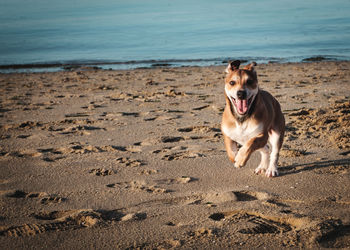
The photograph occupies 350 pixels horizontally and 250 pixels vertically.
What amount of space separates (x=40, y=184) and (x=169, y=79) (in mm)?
8464

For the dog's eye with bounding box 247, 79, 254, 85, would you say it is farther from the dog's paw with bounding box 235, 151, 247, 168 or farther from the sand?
the sand

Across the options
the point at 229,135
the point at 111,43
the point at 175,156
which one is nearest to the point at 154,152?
the point at 175,156

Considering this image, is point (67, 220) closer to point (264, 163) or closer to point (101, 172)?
point (101, 172)

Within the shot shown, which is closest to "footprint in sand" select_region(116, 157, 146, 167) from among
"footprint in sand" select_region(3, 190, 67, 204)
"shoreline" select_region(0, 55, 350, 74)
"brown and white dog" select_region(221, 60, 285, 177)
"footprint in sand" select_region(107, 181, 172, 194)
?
"footprint in sand" select_region(107, 181, 172, 194)

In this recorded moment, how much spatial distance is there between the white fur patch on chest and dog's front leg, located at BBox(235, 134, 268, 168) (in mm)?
60

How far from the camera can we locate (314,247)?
2.96 meters

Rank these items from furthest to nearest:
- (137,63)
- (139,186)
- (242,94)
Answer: (137,63) < (139,186) < (242,94)

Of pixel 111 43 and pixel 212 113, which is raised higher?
pixel 111 43

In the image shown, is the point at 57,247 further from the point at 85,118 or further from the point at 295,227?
the point at 85,118

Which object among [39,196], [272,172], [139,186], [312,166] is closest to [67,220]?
[39,196]

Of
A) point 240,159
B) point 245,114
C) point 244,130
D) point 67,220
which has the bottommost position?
point 67,220

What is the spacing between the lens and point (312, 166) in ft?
15.7

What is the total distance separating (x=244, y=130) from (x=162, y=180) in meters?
1.13

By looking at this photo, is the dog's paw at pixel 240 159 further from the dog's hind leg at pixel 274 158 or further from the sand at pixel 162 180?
the dog's hind leg at pixel 274 158
